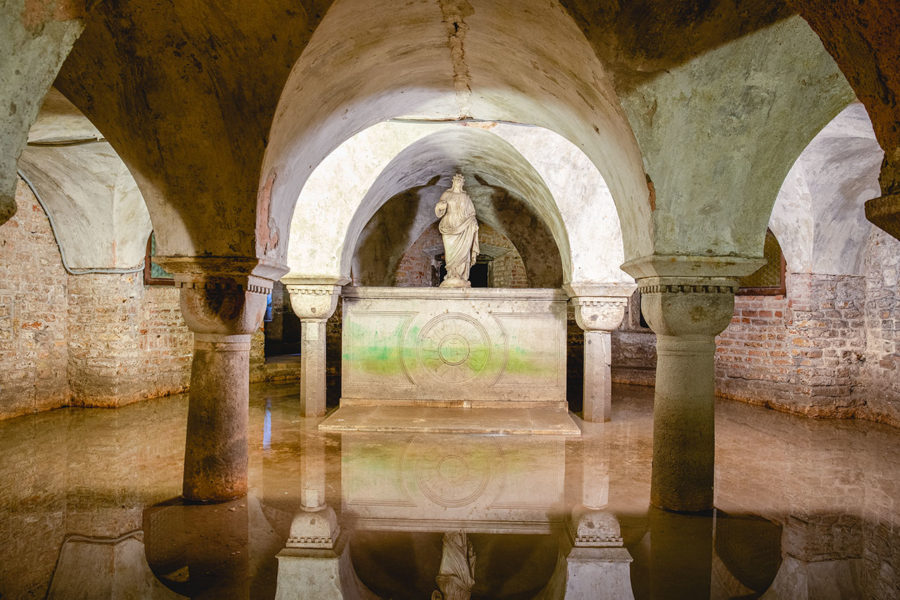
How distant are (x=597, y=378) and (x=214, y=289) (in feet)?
16.3

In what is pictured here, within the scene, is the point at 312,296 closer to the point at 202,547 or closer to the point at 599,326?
the point at 599,326

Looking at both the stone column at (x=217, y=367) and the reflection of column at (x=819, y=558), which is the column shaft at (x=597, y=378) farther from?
the stone column at (x=217, y=367)

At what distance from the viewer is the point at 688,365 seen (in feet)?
11.9

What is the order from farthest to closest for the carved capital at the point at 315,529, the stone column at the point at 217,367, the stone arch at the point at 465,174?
the stone arch at the point at 465,174, the stone column at the point at 217,367, the carved capital at the point at 315,529

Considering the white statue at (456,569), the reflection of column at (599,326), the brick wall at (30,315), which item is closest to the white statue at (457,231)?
the reflection of column at (599,326)

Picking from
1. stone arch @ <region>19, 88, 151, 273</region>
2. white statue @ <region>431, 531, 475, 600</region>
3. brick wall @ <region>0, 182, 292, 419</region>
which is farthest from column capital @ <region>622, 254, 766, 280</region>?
brick wall @ <region>0, 182, 292, 419</region>

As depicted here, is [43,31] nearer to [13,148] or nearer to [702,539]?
[13,148]

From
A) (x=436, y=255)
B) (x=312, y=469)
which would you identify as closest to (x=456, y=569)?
(x=312, y=469)

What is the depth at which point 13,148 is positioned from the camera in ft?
5.42

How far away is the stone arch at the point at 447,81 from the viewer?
328 cm

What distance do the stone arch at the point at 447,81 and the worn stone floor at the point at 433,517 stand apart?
6.02ft

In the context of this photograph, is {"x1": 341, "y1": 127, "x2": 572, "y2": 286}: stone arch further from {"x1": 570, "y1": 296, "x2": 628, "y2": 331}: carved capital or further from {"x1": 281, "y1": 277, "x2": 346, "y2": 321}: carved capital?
{"x1": 570, "y1": 296, "x2": 628, "y2": 331}: carved capital

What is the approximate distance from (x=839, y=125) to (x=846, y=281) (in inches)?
114

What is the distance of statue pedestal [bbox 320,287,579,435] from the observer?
7.34 meters
